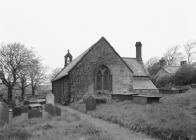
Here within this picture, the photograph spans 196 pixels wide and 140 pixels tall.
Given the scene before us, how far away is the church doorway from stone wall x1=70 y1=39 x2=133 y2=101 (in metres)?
0.51

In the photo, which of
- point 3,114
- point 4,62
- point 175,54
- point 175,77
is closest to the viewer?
point 3,114

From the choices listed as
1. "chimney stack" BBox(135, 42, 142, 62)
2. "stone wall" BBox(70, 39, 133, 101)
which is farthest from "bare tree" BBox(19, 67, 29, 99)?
"chimney stack" BBox(135, 42, 142, 62)

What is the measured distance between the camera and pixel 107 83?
23312 mm

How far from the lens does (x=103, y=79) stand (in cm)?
2314

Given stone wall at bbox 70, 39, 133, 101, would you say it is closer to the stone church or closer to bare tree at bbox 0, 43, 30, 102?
the stone church

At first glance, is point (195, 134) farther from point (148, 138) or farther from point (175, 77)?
point (175, 77)

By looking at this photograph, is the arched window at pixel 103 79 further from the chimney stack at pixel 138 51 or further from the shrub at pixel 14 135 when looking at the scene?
the shrub at pixel 14 135

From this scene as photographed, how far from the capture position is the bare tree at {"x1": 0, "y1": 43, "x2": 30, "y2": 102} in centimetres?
2597

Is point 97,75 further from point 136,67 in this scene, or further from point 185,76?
point 185,76

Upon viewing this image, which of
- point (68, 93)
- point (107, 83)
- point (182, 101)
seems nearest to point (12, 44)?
point (68, 93)

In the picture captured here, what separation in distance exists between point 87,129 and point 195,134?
4.31m

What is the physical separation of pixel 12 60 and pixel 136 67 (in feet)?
70.1

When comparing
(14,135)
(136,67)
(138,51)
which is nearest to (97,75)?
(136,67)

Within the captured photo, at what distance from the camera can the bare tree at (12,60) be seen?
26.0m
